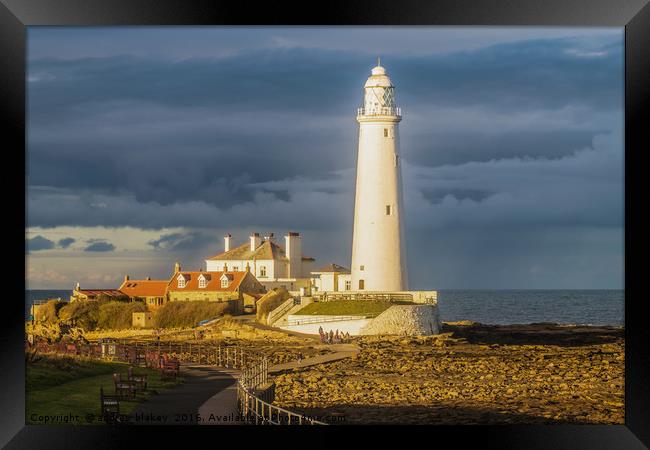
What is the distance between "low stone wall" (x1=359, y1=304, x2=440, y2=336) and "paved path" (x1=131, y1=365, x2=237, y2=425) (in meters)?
9.01

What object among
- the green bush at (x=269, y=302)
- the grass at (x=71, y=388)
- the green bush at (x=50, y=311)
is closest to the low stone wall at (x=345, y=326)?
the green bush at (x=269, y=302)

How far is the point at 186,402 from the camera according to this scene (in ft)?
47.1

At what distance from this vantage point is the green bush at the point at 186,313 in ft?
87.8

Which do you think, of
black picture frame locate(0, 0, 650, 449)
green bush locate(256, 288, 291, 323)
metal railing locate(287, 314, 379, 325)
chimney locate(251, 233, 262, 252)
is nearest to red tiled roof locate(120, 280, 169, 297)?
green bush locate(256, 288, 291, 323)

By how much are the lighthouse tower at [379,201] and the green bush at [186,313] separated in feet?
11.6

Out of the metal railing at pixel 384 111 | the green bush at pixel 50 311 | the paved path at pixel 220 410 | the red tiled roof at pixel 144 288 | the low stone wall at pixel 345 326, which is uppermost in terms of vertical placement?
the metal railing at pixel 384 111

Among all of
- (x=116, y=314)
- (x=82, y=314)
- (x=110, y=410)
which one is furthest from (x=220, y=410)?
(x=116, y=314)

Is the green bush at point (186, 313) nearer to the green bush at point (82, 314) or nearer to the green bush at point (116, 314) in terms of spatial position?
the green bush at point (116, 314)

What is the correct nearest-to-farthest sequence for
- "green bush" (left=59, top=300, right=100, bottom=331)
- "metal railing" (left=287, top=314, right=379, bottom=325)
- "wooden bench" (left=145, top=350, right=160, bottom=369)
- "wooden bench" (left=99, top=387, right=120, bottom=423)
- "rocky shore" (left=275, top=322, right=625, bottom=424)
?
"wooden bench" (left=99, top=387, right=120, bottom=423)
"rocky shore" (left=275, top=322, right=625, bottom=424)
"wooden bench" (left=145, top=350, right=160, bottom=369)
"green bush" (left=59, top=300, right=100, bottom=331)
"metal railing" (left=287, top=314, right=379, bottom=325)

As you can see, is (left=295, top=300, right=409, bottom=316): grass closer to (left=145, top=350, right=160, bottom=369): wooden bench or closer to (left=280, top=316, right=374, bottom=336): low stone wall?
(left=280, top=316, right=374, bottom=336): low stone wall

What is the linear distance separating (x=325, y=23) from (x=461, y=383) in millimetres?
9691

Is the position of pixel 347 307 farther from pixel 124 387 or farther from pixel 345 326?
pixel 124 387

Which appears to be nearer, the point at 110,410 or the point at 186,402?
the point at 110,410

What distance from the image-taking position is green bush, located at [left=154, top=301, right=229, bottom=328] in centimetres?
2675
